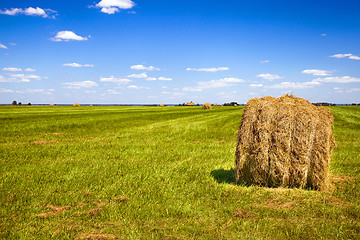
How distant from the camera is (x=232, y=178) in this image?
828cm

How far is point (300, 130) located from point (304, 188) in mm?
1824

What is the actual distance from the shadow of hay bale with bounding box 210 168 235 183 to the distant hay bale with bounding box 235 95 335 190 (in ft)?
1.57

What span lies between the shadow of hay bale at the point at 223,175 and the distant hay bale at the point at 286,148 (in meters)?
0.48

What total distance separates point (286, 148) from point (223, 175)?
2.36 metres

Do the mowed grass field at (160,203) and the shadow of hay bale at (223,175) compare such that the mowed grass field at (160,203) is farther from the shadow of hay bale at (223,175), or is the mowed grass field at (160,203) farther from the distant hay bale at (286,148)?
the distant hay bale at (286,148)

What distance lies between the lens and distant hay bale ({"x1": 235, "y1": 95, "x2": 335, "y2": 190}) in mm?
7148

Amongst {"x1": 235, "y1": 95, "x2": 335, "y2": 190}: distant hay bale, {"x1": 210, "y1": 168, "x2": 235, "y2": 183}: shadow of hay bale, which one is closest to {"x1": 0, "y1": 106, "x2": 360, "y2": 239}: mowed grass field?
{"x1": 210, "y1": 168, "x2": 235, "y2": 183}: shadow of hay bale

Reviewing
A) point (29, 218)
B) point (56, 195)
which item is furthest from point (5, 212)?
point (56, 195)

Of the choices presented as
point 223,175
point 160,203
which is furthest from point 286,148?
point 160,203

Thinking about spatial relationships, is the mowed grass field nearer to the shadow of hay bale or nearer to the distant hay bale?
the shadow of hay bale

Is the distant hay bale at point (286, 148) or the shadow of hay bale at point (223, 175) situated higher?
the distant hay bale at point (286, 148)

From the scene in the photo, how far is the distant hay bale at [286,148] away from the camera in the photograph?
23.5 feet

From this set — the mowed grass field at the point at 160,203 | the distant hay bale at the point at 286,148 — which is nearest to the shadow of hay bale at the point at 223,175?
the mowed grass field at the point at 160,203

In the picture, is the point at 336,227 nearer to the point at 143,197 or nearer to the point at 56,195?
the point at 143,197
